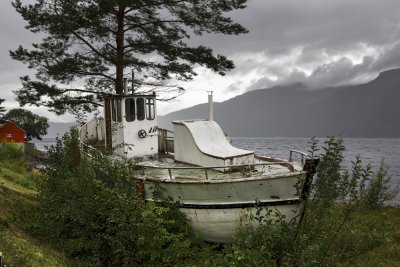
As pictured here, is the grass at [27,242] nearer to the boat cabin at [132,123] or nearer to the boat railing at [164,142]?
the boat cabin at [132,123]

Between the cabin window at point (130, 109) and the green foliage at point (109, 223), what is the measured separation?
4008 millimetres

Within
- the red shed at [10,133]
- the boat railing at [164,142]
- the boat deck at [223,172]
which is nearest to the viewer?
the boat deck at [223,172]

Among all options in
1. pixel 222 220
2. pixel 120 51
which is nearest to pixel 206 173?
pixel 222 220

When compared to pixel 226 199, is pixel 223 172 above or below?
above

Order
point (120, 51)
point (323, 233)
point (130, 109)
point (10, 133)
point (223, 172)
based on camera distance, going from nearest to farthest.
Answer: point (323, 233) < point (223, 172) < point (130, 109) < point (120, 51) < point (10, 133)

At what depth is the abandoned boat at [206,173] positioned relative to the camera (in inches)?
366

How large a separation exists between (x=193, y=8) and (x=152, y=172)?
932 centimetres

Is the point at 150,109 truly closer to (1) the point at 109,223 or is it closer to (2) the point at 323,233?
(1) the point at 109,223

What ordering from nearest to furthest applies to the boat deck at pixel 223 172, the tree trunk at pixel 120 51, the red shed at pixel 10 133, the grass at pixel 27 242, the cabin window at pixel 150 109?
the grass at pixel 27 242
the boat deck at pixel 223 172
the cabin window at pixel 150 109
the tree trunk at pixel 120 51
the red shed at pixel 10 133

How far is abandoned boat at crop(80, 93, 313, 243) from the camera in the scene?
930 cm

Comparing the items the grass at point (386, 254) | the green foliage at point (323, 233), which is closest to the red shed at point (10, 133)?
the grass at point (386, 254)

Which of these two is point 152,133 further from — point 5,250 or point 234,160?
point 5,250

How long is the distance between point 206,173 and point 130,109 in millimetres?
5555

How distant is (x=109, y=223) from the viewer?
8234mm
